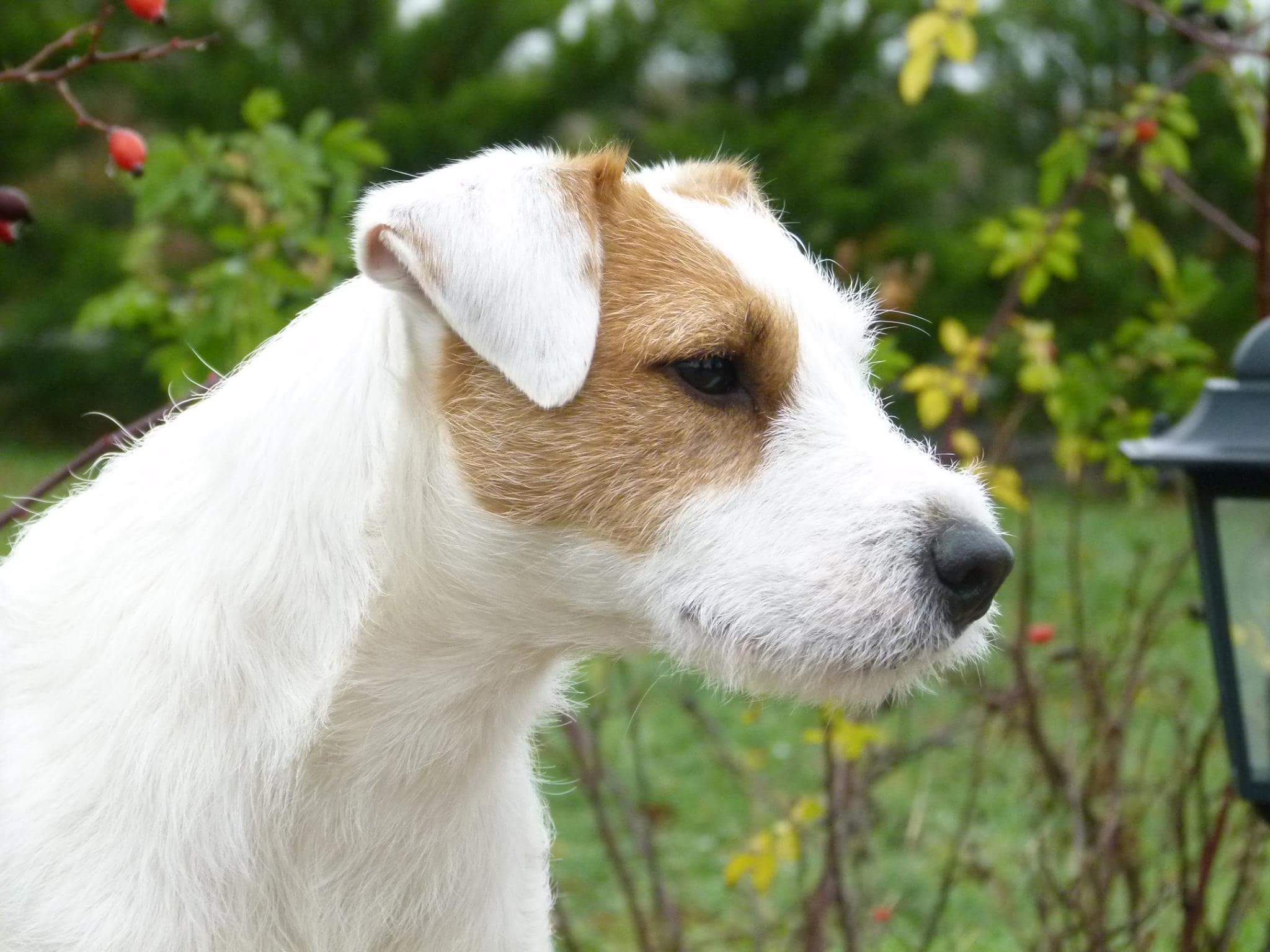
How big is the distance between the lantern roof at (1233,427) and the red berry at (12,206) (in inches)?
73.3

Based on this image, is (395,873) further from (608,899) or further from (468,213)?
(608,899)

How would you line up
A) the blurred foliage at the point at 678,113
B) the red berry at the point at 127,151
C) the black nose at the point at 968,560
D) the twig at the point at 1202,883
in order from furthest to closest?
the blurred foliage at the point at 678,113
the twig at the point at 1202,883
the red berry at the point at 127,151
the black nose at the point at 968,560

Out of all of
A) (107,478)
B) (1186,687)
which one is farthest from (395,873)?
(1186,687)

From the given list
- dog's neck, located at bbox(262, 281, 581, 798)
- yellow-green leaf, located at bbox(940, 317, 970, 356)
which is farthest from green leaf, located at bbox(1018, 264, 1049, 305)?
dog's neck, located at bbox(262, 281, 581, 798)

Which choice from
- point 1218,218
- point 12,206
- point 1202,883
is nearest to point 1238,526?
point 1202,883

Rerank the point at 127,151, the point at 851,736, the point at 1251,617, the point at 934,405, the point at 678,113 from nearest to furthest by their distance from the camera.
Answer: the point at 127,151 → the point at 1251,617 → the point at 851,736 → the point at 934,405 → the point at 678,113

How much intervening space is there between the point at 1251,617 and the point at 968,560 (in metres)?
0.82

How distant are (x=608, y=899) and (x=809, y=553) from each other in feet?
11.7

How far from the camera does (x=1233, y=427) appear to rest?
7.46 feet

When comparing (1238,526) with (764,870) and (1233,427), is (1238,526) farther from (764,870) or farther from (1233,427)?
(764,870)

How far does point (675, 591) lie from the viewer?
6.97ft

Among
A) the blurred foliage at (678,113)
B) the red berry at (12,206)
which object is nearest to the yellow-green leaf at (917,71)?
the red berry at (12,206)

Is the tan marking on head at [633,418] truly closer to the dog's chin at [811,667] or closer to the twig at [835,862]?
the dog's chin at [811,667]

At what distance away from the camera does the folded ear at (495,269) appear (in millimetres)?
2035
